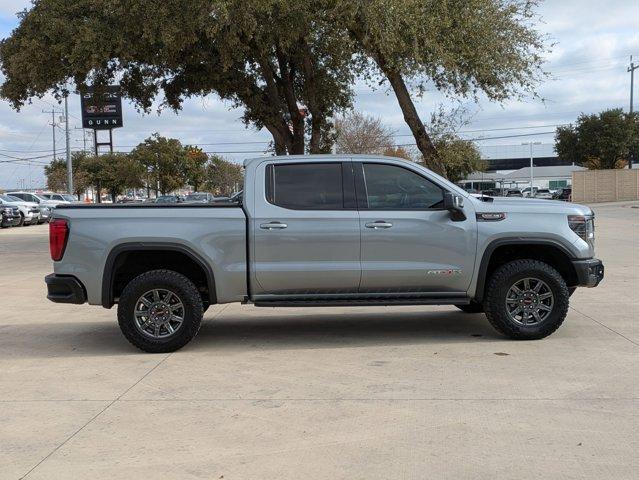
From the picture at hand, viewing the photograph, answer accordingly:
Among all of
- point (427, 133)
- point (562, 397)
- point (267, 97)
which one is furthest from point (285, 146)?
point (562, 397)

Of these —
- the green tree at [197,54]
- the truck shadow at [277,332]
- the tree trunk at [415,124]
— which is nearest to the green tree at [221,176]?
the green tree at [197,54]

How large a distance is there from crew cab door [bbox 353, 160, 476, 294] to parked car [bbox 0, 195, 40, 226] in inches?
1257

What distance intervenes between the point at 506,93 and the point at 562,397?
1352cm

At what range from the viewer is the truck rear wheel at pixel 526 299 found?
6980 millimetres

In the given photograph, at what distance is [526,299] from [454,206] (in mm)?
1330

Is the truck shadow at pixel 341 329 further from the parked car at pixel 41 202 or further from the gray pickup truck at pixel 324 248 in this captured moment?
the parked car at pixel 41 202

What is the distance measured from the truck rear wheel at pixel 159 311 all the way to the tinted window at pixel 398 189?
7.09 feet

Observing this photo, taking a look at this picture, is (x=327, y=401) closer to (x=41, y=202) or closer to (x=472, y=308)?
(x=472, y=308)

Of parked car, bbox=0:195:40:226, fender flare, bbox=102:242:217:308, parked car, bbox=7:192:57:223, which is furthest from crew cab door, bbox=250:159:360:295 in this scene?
parked car, bbox=7:192:57:223

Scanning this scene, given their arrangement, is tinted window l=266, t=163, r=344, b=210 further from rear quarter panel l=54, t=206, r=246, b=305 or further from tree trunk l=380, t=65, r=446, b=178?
tree trunk l=380, t=65, r=446, b=178

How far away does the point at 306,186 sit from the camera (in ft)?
23.1

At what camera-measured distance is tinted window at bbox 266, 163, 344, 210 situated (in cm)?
696

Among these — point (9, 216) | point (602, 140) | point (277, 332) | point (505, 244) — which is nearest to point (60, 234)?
point (277, 332)

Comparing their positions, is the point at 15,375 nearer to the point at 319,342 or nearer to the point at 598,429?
the point at 319,342
